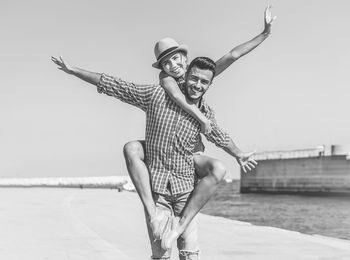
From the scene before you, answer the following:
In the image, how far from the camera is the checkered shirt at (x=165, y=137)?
4.19m

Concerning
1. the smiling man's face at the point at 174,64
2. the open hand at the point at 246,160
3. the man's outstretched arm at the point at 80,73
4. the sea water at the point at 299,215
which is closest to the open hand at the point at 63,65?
the man's outstretched arm at the point at 80,73

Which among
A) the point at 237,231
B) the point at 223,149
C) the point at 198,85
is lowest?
the point at 237,231

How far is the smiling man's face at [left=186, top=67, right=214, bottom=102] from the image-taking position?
166 inches

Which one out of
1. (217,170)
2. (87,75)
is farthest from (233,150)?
(87,75)

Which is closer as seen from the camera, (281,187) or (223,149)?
(223,149)

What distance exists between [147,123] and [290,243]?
24.6 ft

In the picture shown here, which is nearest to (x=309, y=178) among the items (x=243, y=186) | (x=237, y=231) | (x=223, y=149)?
(x=243, y=186)

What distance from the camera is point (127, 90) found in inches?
168

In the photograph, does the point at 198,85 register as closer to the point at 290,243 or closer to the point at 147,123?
the point at 147,123

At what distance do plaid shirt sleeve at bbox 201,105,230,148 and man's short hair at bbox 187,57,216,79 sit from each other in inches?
10.9

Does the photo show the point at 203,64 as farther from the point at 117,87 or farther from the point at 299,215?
the point at 299,215

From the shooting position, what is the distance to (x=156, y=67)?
4.39m

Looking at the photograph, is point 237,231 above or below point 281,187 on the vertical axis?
above

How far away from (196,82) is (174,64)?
0.65 ft
